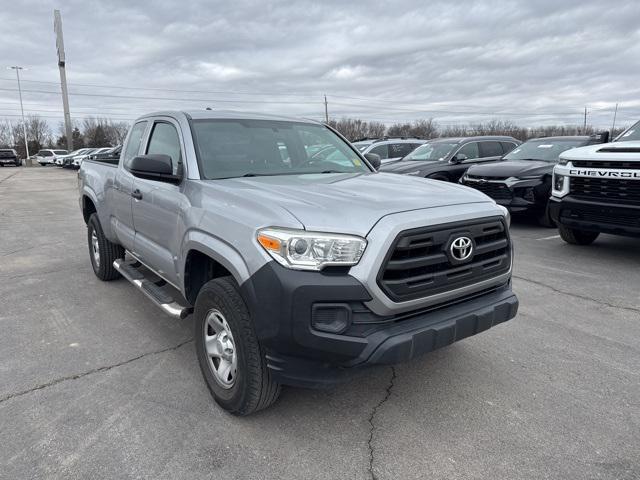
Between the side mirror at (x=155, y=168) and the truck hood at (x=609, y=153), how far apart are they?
17.2 ft

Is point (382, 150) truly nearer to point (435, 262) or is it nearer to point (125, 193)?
point (125, 193)

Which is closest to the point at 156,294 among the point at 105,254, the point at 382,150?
the point at 105,254

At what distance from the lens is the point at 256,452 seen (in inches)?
102

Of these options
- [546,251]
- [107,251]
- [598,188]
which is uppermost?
[598,188]

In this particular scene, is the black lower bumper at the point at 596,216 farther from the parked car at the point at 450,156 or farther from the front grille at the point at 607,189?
the parked car at the point at 450,156

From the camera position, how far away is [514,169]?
29.2 ft

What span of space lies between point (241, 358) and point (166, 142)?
2176 mm

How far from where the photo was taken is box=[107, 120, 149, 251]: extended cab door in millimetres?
4469

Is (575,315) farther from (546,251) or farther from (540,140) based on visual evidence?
(540,140)

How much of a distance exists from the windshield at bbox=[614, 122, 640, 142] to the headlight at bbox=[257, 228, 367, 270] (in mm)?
6280

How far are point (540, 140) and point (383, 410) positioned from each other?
8.97 metres

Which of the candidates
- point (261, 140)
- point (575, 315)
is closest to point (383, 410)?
point (261, 140)

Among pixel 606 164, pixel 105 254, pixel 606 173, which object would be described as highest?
pixel 606 164

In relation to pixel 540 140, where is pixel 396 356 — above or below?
below
